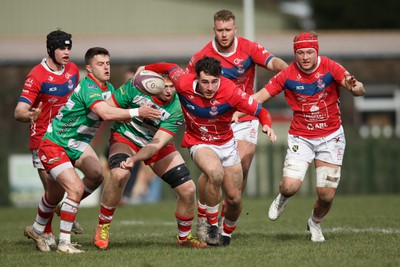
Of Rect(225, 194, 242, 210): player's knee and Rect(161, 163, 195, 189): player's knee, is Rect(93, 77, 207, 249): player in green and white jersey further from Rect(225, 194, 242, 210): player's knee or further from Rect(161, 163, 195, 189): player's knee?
Rect(225, 194, 242, 210): player's knee

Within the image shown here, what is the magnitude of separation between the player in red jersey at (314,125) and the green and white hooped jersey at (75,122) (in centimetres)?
206

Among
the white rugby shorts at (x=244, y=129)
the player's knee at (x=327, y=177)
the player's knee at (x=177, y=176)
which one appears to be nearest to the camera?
the player's knee at (x=177, y=176)

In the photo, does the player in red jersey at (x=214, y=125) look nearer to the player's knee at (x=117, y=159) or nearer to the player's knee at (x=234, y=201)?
Result: the player's knee at (x=234, y=201)

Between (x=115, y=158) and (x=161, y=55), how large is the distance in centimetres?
1850

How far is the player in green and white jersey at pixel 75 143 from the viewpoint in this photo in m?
10.0

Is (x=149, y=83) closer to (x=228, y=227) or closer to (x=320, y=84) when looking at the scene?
(x=228, y=227)

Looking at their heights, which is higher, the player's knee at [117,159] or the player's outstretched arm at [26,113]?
the player's outstretched arm at [26,113]

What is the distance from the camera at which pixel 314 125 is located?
36.1ft

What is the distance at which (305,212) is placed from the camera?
53.3ft

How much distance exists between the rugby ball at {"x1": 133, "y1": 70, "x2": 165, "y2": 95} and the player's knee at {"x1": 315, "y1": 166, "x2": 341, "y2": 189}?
2.28 m

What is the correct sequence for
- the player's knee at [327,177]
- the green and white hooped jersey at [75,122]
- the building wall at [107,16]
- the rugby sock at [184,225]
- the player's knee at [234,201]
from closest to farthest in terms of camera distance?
the green and white hooped jersey at [75,122] → the rugby sock at [184,225] → the player's knee at [234,201] → the player's knee at [327,177] → the building wall at [107,16]

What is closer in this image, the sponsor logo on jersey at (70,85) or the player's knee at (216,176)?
the player's knee at (216,176)

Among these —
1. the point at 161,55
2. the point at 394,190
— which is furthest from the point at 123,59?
the point at 394,190

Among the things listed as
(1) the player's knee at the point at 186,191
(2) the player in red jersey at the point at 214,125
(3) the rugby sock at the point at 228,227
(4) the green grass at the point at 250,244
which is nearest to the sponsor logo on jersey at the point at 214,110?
(2) the player in red jersey at the point at 214,125
